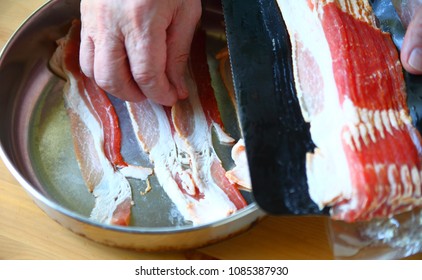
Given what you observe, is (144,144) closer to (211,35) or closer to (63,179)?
(63,179)

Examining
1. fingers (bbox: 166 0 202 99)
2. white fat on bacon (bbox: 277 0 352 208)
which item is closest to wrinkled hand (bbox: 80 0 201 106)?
fingers (bbox: 166 0 202 99)

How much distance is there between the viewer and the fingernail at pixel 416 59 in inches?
39.4

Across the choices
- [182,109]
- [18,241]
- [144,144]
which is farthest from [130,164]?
[18,241]

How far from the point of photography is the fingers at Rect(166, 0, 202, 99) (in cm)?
118

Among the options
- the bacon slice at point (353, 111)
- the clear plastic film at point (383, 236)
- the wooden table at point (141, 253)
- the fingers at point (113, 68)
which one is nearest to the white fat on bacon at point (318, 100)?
the bacon slice at point (353, 111)

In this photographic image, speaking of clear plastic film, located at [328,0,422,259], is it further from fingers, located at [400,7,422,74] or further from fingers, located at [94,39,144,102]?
fingers, located at [94,39,144,102]

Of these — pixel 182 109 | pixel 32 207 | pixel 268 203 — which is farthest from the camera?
pixel 182 109

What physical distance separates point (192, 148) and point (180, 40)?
23cm

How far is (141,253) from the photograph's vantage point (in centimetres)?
107

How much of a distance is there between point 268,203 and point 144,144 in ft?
1.38

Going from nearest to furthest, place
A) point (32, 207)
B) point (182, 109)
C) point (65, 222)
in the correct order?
point (65, 222) → point (32, 207) → point (182, 109)

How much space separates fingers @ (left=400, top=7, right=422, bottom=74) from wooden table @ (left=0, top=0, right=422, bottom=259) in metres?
0.34

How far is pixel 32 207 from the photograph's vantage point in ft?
3.73

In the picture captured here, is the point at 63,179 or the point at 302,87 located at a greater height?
the point at 302,87
